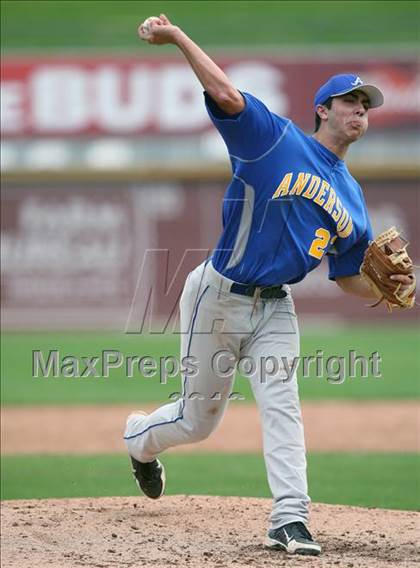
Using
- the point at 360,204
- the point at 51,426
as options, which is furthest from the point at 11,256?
the point at 360,204

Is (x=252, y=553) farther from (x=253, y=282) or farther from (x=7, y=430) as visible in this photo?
(x=7, y=430)

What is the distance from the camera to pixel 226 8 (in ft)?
83.4

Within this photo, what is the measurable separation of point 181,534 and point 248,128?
1.92m

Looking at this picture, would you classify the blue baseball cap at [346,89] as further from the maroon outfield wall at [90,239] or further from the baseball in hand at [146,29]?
the maroon outfield wall at [90,239]

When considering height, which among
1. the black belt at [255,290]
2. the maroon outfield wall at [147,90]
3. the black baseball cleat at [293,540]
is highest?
the maroon outfield wall at [147,90]

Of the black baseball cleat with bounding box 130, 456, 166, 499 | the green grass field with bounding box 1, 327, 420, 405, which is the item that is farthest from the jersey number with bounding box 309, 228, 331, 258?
the green grass field with bounding box 1, 327, 420, 405

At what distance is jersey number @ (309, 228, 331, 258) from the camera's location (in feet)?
16.0

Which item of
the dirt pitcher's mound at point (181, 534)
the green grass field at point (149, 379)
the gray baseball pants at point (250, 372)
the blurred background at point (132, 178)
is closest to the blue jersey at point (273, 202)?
the gray baseball pants at point (250, 372)

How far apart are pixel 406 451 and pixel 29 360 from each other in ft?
21.5

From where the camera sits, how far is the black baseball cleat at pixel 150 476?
5.54 metres

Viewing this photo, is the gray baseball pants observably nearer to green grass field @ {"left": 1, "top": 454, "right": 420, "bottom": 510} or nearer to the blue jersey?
the blue jersey

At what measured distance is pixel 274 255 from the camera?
4777 mm

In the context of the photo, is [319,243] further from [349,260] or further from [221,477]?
[221,477]
